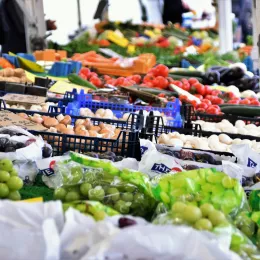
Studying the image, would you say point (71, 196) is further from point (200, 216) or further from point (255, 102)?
point (255, 102)

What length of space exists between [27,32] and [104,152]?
26.4 feet

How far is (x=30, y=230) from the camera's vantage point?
206 cm

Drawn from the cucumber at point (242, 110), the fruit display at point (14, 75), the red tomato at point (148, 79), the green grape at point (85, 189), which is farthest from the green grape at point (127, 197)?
the red tomato at point (148, 79)

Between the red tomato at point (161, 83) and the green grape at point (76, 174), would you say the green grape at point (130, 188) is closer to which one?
the green grape at point (76, 174)

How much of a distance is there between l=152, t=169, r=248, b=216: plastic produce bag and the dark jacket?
358 inches

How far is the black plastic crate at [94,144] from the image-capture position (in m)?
3.82

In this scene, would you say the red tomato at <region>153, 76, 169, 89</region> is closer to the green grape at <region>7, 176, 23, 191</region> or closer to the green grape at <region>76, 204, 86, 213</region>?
the green grape at <region>7, 176, 23, 191</region>

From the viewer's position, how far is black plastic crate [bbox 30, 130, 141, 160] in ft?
12.5

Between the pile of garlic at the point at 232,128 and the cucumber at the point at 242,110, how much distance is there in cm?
87

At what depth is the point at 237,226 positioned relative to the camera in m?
2.49

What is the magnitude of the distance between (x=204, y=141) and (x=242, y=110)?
2.26m

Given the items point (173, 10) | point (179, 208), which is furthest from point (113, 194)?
point (173, 10)

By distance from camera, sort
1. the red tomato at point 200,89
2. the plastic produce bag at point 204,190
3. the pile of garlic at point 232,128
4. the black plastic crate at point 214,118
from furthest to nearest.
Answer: the red tomato at point 200,89, the black plastic crate at point 214,118, the pile of garlic at point 232,128, the plastic produce bag at point 204,190

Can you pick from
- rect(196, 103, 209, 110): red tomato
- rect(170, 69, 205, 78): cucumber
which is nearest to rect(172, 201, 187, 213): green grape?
rect(196, 103, 209, 110): red tomato
